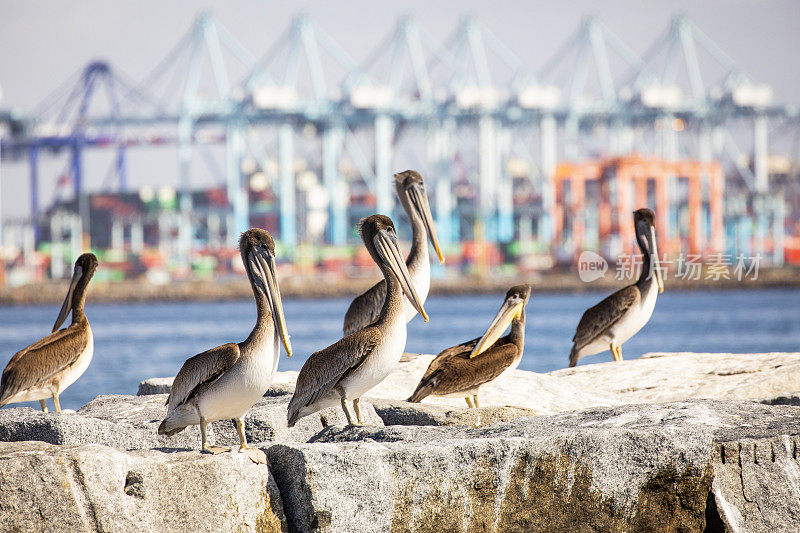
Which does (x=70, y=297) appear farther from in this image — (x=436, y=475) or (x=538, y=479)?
(x=538, y=479)

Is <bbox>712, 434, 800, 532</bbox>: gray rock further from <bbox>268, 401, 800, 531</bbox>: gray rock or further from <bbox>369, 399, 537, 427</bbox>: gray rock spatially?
<bbox>369, 399, 537, 427</bbox>: gray rock

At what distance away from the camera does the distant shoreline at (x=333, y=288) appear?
6581 cm

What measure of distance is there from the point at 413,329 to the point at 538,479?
37625 mm

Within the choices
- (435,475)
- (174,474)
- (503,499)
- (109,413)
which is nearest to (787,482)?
(503,499)

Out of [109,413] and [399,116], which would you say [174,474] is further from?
[399,116]

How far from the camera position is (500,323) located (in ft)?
21.0

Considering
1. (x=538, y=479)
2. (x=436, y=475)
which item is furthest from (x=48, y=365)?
(x=538, y=479)

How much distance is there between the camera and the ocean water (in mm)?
25656

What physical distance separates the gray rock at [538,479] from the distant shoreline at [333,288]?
60.6m

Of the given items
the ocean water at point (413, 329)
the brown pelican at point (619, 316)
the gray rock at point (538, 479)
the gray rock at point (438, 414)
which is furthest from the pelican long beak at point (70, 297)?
the ocean water at point (413, 329)

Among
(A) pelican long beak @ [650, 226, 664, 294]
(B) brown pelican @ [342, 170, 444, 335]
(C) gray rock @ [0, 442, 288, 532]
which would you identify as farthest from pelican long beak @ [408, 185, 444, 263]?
(C) gray rock @ [0, 442, 288, 532]

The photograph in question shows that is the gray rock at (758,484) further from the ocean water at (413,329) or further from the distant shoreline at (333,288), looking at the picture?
the distant shoreline at (333,288)

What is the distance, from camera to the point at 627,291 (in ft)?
28.2

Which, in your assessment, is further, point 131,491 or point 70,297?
point 70,297
